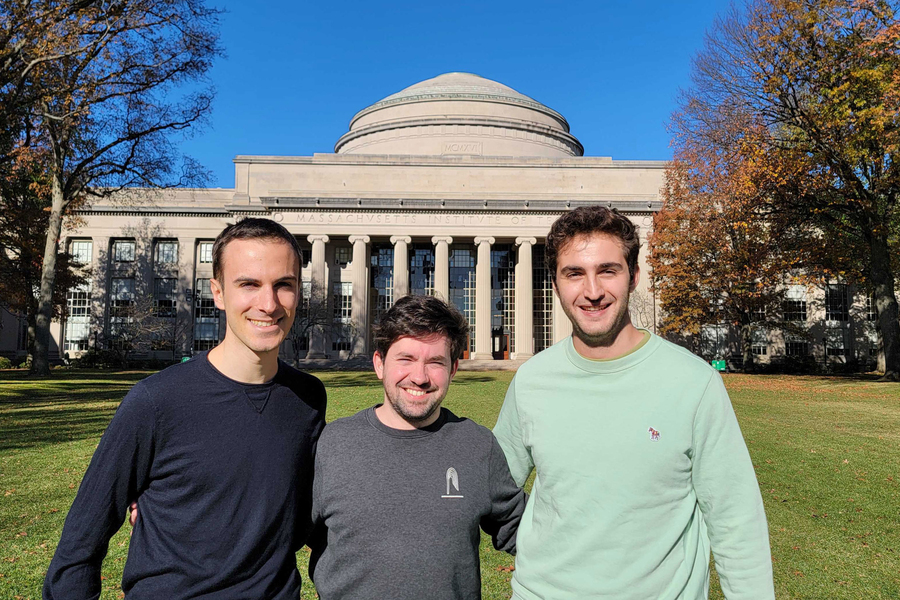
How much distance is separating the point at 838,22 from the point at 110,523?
29.1 m

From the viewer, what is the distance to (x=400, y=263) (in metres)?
50.2

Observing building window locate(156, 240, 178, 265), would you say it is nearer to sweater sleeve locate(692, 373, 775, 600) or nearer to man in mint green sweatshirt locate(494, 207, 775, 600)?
man in mint green sweatshirt locate(494, 207, 775, 600)

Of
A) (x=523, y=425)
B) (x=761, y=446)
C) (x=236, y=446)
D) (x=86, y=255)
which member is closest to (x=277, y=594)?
(x=236, y=446)

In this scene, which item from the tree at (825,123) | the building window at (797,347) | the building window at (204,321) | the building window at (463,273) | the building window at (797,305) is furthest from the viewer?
the building window at (204,321)

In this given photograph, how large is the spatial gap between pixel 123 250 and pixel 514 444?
61.6 m

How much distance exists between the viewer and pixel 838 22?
23.7 metres

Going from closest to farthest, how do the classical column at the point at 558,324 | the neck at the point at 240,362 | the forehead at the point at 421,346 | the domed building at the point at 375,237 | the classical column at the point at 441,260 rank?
the neck at the point at 240,362 < the forehead at the point at 421,346 < the domed building at the point at 375,237 < the classical column at the point at 558,324 < the classical column at the point at 441,260

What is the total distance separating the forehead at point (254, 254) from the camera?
9.68 feet

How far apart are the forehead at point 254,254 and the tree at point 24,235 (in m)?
27.6

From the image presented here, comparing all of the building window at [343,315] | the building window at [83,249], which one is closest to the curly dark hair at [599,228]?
the building window at [343,315]

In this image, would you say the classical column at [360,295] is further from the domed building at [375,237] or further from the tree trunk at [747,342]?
the tree trunk at [747,342]

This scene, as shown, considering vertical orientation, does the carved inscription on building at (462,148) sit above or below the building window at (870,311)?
above

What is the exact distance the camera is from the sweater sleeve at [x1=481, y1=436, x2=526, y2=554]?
307cm

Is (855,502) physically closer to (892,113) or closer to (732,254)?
(892,113)
